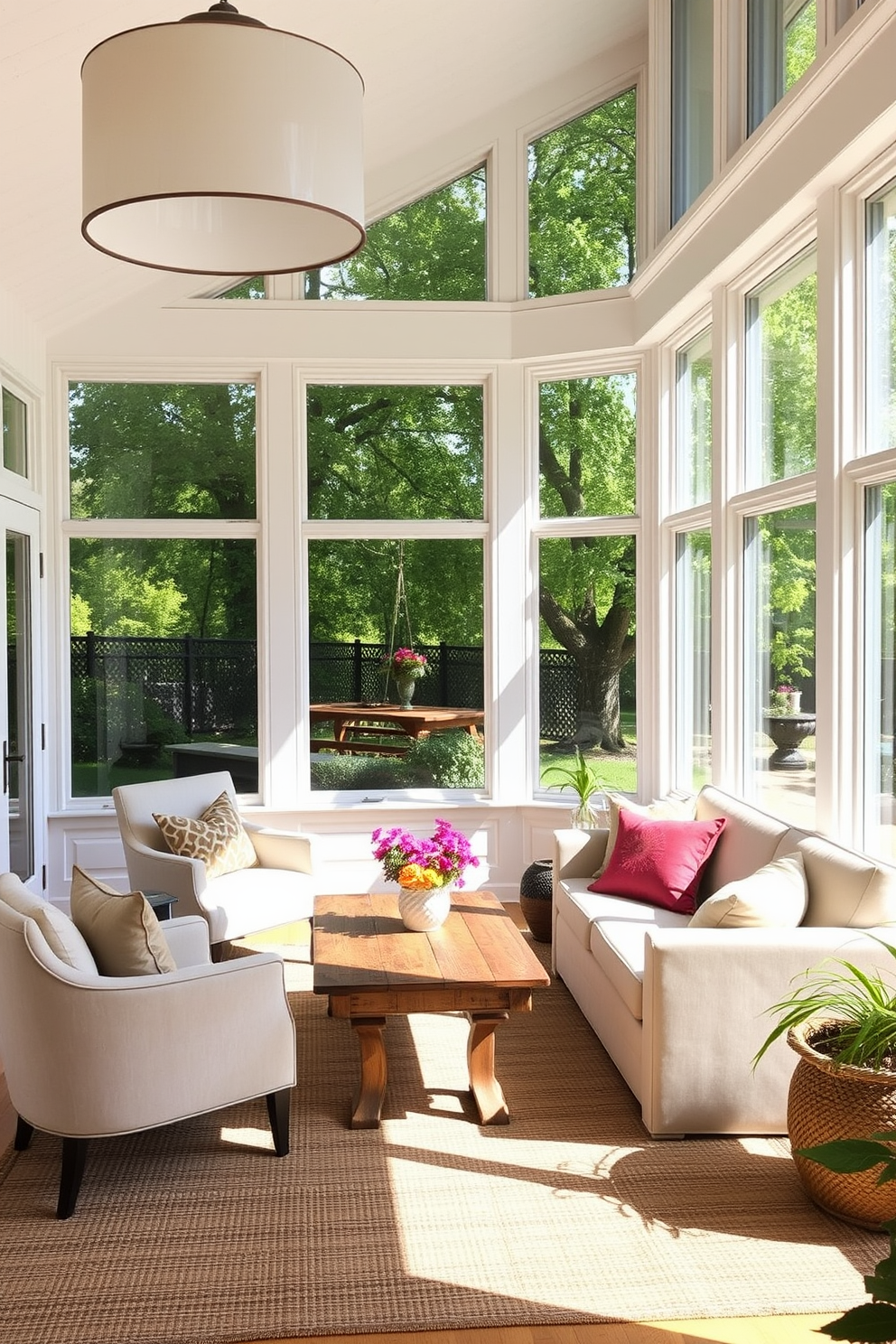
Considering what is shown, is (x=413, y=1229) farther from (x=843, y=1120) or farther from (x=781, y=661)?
(x=781, y=661)

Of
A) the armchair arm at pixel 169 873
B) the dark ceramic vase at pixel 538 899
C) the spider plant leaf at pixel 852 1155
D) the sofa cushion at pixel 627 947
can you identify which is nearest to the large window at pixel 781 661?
Answer: the sofa cushion at pixel 627 947

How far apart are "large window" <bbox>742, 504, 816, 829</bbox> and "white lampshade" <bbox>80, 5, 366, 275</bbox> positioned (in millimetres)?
2485

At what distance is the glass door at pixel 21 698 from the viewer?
17.9 feet

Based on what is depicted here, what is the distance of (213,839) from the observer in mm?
5359

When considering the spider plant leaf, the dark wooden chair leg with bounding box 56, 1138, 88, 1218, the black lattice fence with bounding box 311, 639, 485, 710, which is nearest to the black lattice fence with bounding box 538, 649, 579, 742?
the black lattice fence with bounding box 311, 639, 485, 710

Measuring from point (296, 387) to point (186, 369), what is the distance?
589 millimetres

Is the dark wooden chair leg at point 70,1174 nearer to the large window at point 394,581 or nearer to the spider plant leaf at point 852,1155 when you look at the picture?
the spider plant leaf at point 852,1155

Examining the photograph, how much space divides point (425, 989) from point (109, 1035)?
0.98 meters

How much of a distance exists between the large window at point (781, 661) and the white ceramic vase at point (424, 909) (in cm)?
141

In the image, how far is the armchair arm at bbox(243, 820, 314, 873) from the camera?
5.49 metres

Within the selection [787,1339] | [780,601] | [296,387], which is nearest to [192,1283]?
[787,1339]

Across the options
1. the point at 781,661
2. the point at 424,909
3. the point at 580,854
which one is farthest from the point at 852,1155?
the point at 580,854

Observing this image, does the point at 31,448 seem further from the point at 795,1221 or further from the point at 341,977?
the point at 795,1221

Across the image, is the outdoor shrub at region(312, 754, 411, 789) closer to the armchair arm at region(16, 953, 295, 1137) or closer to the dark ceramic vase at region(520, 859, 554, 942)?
the dark ceramic vase at region(520, 859, 554, 942)
